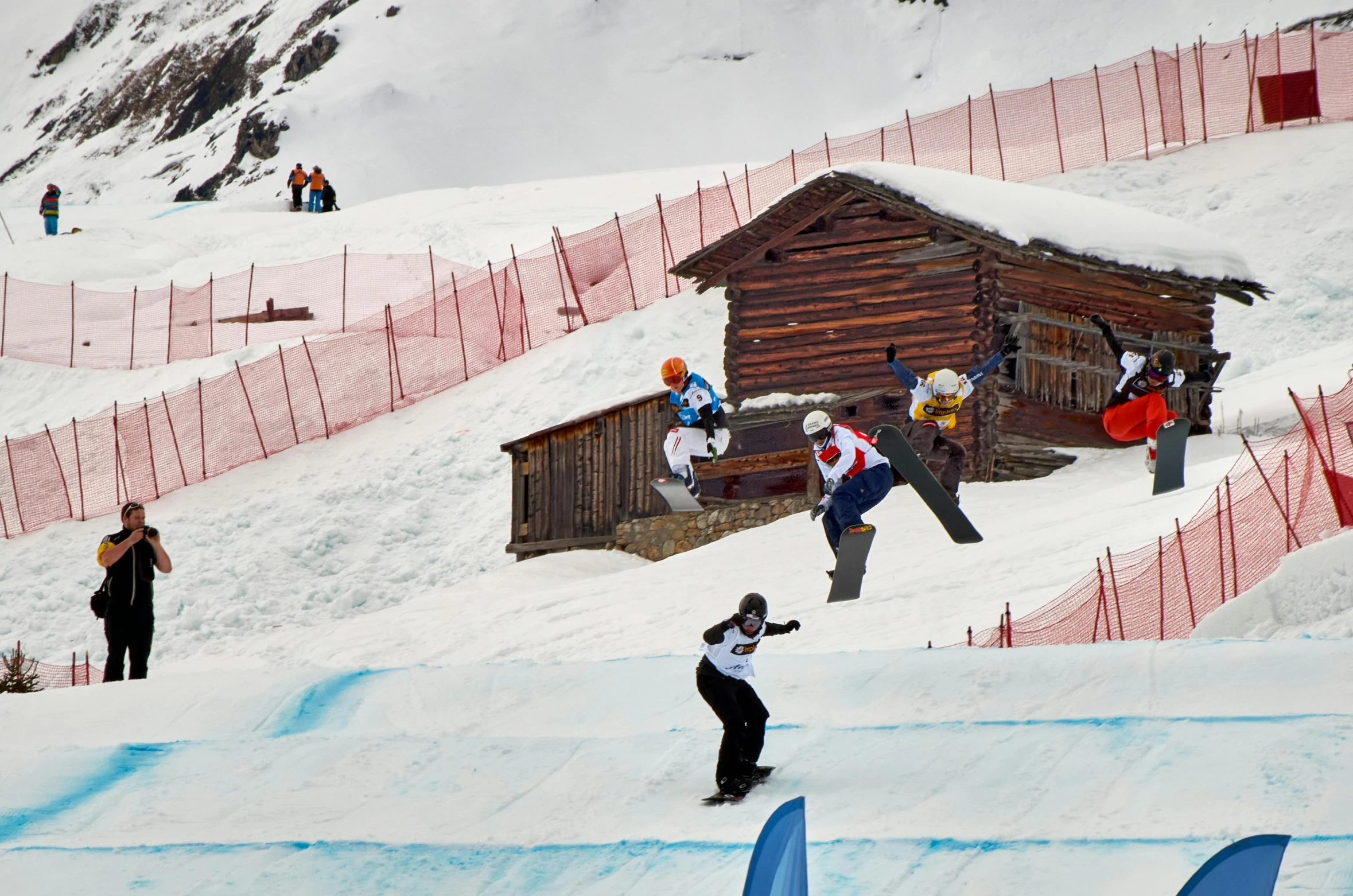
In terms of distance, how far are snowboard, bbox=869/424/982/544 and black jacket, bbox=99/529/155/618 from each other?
6348 mm

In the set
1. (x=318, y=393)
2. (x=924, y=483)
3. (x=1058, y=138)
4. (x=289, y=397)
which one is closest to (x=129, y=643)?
(x=924, y=483)

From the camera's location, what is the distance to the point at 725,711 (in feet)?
28.3

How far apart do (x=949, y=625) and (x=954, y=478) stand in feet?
11.2

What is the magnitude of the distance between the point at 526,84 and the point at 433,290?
42.3 m

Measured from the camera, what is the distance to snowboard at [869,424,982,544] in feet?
48.9

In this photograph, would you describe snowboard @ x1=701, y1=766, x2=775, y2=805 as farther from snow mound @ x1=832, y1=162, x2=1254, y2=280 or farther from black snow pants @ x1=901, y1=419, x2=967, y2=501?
snow mound @ x1=832, y1=162, x2=1254, y2=280

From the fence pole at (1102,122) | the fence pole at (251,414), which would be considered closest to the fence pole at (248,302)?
the fence pole at (251,414)

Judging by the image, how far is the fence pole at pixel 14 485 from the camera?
83.7 feet

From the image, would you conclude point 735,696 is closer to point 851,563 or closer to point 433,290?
point 851,563

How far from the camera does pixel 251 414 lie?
2769cm

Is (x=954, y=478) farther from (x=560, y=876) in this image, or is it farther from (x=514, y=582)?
(x=560, y=876)

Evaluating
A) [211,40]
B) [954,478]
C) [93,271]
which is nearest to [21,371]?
[93,271]

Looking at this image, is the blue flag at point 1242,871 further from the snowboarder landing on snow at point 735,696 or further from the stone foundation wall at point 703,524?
the stone foundation wall at point 703,524

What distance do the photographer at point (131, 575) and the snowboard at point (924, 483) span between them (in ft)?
20.8
